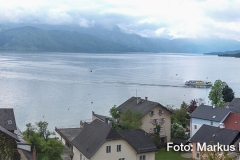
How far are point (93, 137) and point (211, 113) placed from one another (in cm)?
1896

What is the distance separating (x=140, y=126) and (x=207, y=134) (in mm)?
9014

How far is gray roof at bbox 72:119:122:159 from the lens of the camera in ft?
92.3

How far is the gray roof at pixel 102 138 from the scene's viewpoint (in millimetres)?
28281

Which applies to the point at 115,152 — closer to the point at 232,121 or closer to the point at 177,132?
the point at 177,132

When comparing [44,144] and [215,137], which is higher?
[215,137]

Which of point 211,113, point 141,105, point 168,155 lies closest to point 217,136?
point 168,155

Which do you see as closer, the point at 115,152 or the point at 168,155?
the point at 115,152

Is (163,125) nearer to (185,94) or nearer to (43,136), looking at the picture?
(43,136)

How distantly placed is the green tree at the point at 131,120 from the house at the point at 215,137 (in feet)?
23.9

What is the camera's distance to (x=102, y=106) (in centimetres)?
7131

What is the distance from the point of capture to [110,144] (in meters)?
28.4

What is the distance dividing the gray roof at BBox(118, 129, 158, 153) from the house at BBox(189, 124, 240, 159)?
4823 millimetres

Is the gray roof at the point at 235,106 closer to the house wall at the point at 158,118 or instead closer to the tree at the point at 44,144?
the house wall at the point at 158,118

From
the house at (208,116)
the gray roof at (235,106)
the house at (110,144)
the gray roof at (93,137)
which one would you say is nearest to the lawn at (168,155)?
the house at (110,144)
